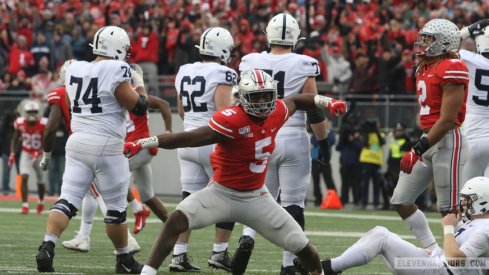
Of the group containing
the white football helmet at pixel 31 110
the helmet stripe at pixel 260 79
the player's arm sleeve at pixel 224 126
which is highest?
the helmet stripe at pixel 260 79

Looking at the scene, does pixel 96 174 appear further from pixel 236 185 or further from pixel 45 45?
pixel 45 45

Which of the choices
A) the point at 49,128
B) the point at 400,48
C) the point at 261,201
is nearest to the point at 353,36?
the point at 400,48

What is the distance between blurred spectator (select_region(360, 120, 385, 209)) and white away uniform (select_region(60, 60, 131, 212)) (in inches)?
440

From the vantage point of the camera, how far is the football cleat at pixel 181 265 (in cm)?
973

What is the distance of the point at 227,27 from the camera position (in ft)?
75.2

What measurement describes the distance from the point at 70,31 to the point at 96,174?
50.2ft

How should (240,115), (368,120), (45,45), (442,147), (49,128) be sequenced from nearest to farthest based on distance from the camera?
1. (240,115)
2. (442,147)
3. (49,128)
4. (368,120)
5. (45,45)

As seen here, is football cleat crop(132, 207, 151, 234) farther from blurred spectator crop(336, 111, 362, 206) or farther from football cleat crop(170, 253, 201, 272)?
blurred spectator crop(336, 111, 362, 206)

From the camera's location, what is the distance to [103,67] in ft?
30.5

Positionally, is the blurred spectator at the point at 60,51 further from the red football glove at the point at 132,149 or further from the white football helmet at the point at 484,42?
the red football glove at the point at 132,149

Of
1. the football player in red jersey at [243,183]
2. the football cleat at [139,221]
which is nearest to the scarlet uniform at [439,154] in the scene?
the football player in red jersey at [243,183]

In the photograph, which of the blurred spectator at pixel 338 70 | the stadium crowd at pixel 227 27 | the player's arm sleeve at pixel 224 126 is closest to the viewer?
the player's arm sleeve at pixel 224 126

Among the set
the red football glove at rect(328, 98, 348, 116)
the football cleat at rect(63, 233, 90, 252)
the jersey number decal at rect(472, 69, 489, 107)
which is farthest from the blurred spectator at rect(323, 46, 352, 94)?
the red football glove at rect(328, 98, 348, 116)

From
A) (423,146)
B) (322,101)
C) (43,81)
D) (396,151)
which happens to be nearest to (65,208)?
(322,101)
